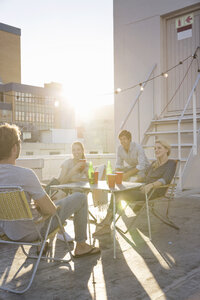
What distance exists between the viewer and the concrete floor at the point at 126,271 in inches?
94.6

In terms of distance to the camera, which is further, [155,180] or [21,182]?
[155,180]

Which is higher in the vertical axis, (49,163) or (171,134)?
(171,134)

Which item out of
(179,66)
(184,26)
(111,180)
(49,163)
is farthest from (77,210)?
(49,163)

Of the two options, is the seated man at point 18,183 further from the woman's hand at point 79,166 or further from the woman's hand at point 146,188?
the woman's hand at point 79,166

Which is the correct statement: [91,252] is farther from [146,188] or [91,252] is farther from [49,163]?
Answer: [49,163]

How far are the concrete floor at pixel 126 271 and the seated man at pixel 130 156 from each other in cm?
169

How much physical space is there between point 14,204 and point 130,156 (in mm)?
3623

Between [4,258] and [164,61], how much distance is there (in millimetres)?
6466

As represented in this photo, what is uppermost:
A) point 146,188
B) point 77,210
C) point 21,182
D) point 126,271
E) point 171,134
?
point 171,134

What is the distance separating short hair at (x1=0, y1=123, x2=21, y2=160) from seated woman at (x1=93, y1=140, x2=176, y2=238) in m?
1.82

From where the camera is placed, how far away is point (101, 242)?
3.71 m

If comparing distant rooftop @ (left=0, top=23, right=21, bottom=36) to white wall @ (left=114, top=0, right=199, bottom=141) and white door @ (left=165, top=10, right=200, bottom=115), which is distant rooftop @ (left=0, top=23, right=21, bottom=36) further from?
white door @ (left=165, top=10, right=200, bottom=115)

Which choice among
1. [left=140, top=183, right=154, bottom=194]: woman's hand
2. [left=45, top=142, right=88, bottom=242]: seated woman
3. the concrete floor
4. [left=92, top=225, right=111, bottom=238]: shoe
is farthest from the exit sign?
[left=92, top=225, right=111, bottom=238]: shoe

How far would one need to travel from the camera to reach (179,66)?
788 cm
